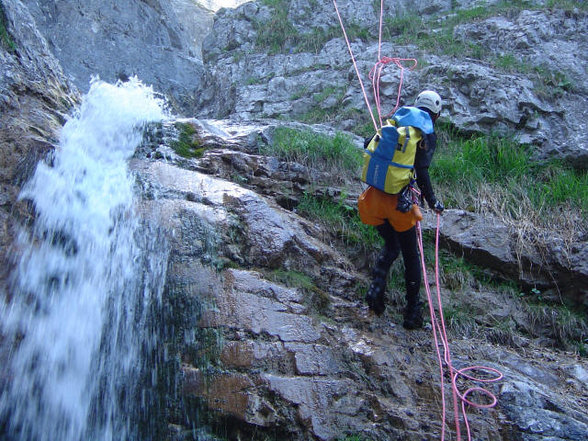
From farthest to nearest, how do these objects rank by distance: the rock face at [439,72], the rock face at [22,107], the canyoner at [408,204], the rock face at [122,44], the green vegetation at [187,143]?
the rock face at [122,44] < the rock face at [439,72] < the green vegetation at [187,143] < the rock face at [22,107] < the canyoner at [408,204]

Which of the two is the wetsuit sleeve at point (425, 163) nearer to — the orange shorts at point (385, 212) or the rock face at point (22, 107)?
the orange shorts at point (385, 212)

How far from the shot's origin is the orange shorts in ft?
11.7

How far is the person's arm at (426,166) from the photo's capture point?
3.54m

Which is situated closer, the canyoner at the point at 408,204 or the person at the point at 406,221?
the canyoner at the point at 408,204

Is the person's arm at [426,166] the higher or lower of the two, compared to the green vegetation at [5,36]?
lower

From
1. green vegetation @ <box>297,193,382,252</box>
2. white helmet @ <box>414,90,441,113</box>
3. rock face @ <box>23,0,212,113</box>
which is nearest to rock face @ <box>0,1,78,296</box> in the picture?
green vegetation @ <box>297,193,382,252</box>

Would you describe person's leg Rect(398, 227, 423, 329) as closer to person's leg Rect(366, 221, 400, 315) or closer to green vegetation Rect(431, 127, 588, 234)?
person's leg Rect(366, 221, 400, 315)

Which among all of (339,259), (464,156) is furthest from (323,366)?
(464,156)

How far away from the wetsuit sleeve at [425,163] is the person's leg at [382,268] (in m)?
0.43

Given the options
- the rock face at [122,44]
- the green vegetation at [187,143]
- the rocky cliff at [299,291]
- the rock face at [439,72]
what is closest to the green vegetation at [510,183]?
the rocky cliff at [299,291]

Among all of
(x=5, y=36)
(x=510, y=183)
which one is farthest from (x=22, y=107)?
(x=510, y=183)

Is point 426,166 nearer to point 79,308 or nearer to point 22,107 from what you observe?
point 79,308

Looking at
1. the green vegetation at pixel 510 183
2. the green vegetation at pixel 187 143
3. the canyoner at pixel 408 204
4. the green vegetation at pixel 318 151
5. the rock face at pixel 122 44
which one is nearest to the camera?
the canyoner at pixel 408 204

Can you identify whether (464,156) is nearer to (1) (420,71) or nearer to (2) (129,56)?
(1) (420,71)
